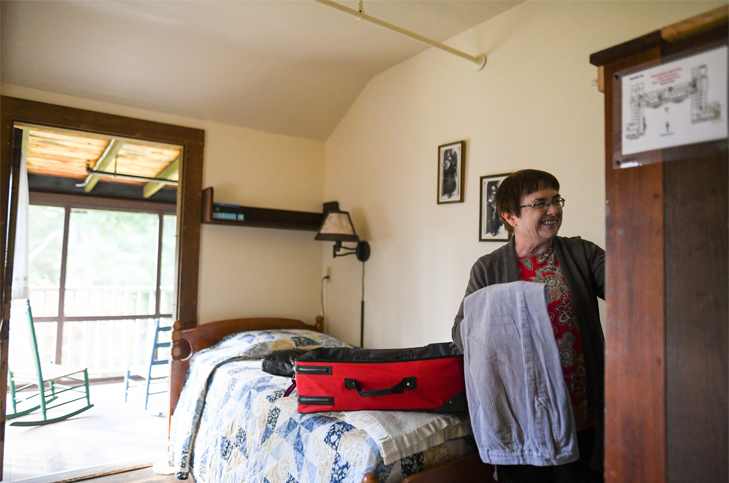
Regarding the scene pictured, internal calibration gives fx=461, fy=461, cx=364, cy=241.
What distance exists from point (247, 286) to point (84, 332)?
302cm

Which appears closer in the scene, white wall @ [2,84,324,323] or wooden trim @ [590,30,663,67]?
wooden trim @ [590,30,663,67]

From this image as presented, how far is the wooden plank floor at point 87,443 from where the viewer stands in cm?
275

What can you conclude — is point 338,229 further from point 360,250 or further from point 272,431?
point 272,431

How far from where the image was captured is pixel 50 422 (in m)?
3.58

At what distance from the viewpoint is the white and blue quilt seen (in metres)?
1.46

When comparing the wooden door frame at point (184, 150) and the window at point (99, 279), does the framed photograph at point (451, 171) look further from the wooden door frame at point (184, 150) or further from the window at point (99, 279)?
the window at point (99, 279)

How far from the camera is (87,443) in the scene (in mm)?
3199

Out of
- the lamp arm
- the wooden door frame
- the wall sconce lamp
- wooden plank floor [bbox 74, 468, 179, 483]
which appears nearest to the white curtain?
the wooden door frame

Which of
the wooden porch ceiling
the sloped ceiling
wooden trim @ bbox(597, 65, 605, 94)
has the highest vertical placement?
the sloped ceiling

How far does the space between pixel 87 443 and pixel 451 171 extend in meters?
3.07

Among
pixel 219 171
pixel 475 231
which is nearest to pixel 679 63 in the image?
pixel 475 231

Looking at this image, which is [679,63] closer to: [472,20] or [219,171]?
[472,20]

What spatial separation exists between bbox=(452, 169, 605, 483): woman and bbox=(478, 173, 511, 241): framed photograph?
0.71 meters

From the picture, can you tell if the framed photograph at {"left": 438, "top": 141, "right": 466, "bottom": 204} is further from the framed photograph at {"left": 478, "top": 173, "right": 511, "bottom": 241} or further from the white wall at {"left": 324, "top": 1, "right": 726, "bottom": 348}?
the framed photograph at {"left": 478, "top": 173, "right": 511, "bottom": 241}
